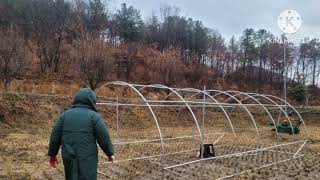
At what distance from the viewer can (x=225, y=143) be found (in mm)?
16109

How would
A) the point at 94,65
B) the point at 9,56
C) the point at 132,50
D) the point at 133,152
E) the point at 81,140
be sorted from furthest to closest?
the point at 132,50 < the point at 94,65 < the point at 9,56 < the point at 133,152 < the point at 81,140

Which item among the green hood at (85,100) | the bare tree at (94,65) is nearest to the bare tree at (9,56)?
the bare tree at (94,65)

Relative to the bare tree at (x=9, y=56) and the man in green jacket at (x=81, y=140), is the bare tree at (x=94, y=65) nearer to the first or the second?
the bare tree at (x=9, y=56)

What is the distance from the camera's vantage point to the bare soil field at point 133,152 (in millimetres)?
9602

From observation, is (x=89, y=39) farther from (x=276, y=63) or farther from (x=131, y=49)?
(x=276, y=63)

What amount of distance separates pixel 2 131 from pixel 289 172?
10720 millimetres

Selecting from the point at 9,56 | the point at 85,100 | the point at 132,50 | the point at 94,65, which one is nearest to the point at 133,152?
the point at 85,100

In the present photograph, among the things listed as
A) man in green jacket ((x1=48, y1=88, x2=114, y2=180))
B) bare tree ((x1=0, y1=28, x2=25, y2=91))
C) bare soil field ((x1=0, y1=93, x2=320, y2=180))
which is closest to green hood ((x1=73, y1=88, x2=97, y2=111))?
man in green jacket ((x1=48, y1=88, x2=114, y2=180))

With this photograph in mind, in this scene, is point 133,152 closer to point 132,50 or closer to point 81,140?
point 81,140

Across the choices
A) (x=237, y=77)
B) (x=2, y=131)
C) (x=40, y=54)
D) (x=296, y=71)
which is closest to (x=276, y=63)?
(x=296, y=71)

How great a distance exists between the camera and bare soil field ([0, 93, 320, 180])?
9.60 m

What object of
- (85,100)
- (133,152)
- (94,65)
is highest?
(94,65)

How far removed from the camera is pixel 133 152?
12680 millimetres

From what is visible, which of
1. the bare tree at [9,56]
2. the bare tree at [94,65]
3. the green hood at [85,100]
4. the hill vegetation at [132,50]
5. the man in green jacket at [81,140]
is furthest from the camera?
the hill vegetation at [132,50]
